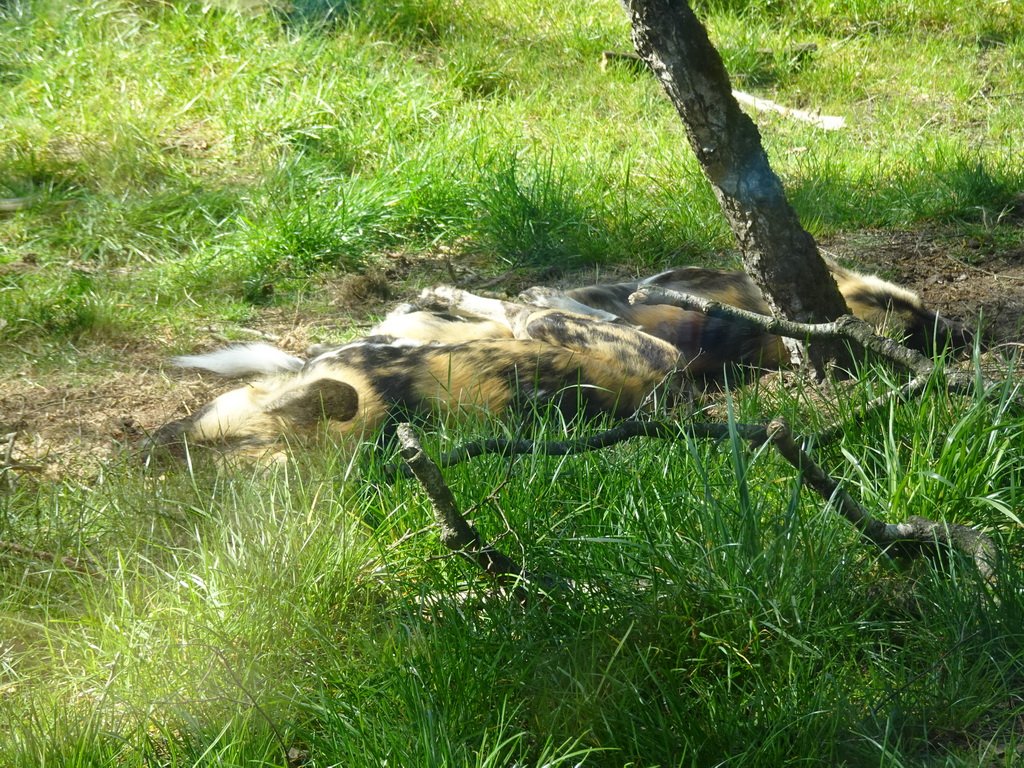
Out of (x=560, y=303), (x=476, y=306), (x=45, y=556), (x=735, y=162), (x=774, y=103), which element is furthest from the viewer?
(x=774, y=103)

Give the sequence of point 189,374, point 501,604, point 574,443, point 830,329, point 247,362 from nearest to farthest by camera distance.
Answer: point 501,604
point 574,443
point 830,329
point 247,362
point 189,374

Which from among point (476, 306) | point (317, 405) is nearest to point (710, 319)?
point (476, 306)

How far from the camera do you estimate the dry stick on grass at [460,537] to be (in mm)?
1773

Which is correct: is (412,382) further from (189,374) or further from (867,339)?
(867,339)

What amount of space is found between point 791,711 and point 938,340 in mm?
2576

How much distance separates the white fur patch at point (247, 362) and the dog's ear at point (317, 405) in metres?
0.55

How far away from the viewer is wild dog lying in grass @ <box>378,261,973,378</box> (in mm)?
3715

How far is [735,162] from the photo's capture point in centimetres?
289

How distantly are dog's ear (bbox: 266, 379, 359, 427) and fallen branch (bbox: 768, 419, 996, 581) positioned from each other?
1489 millimetres

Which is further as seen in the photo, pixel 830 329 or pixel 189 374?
pixel 189 374

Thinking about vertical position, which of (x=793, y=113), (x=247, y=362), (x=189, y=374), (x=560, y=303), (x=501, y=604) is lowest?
(x=189, y=374)

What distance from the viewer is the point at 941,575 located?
6.09ft

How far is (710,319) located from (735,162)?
43.7 inches

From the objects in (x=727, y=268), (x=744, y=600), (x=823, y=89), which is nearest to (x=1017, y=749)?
(x=744, y=600)
